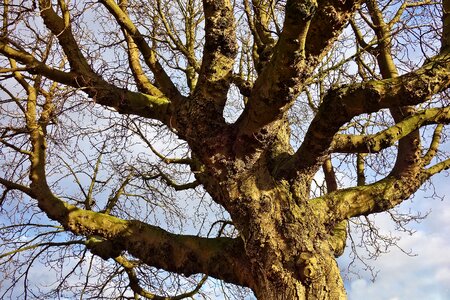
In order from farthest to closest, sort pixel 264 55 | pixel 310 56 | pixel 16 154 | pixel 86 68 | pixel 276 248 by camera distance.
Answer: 1. pixel 16 154
2. pixel 264 55
3. pixel 86 68
4. pixel 276 248
5. pixel 310 56

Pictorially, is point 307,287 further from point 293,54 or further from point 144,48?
point 144,48

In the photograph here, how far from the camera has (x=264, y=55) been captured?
16.1 feet

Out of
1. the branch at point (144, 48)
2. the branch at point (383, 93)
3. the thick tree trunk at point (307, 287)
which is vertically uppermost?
the branch at point (144, 48)

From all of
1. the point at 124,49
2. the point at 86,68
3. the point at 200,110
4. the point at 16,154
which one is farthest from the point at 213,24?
the point at 16,154

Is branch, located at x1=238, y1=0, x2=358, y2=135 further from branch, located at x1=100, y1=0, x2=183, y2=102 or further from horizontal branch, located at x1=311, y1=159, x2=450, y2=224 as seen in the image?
horizontal branch, located at x1=311, y1=159, x2=450, y2=224

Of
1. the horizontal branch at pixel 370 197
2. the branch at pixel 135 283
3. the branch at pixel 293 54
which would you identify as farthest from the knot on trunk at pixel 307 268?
the branch at pixel 135 283

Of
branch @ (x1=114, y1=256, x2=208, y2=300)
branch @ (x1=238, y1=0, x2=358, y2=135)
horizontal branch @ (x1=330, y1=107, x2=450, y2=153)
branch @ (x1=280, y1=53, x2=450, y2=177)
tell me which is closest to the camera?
→ branch @ (x1=238, y1=0, x2=358, y2=135)

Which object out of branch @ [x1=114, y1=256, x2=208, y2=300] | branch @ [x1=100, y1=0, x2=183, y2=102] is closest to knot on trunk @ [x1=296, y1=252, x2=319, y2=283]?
branch @ [x1=100, y1=0, x2=183, y2=102]

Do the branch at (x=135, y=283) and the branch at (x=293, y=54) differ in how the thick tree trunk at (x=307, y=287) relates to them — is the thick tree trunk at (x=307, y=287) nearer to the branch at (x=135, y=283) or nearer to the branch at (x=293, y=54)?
the branch at (x=293, y=54)

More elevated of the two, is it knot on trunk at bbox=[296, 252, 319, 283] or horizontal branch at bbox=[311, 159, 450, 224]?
horizontal branch at bbox=[311, 159, 450, 224]

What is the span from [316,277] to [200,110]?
165 centimetres

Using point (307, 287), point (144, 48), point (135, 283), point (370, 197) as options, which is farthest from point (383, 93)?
point (135, 283)

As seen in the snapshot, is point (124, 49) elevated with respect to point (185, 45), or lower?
lower

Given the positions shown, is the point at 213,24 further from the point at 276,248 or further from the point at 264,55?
the point at 276,248
